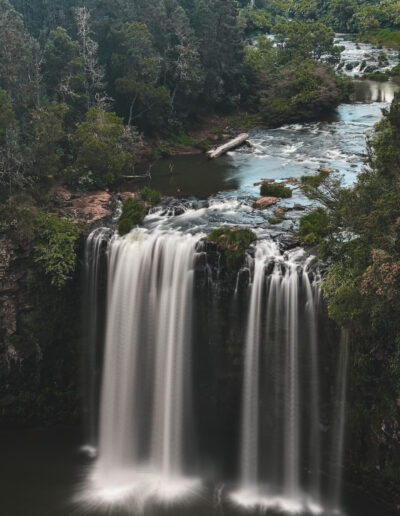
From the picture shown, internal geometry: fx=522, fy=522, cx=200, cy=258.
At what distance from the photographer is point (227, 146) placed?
38.9 m

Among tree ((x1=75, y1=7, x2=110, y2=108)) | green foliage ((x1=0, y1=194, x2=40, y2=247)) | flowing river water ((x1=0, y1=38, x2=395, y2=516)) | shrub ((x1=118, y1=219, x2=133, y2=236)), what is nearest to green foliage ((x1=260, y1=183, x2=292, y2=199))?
flowing river water ((x1=0, y1=38, x2=395, y2=516))

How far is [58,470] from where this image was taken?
62.7ft

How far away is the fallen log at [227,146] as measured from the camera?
37.7 meters

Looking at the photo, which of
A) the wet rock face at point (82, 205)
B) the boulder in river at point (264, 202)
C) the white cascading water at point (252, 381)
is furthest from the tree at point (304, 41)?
the white cascading water at point (252, 381)

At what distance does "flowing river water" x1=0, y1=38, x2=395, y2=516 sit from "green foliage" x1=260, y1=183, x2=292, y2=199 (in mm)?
3809

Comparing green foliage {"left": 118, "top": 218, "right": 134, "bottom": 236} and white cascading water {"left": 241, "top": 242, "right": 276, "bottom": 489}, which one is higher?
green foliage {"left": 118, "top": 218, "right": 134, "bottom": 236}

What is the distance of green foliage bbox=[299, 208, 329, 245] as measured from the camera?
2044 centimetres

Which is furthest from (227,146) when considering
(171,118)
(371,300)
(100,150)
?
(371,300)

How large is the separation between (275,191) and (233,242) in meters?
8.49

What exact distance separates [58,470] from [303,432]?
9000 mm

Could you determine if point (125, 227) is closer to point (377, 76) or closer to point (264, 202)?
point (264, 202)

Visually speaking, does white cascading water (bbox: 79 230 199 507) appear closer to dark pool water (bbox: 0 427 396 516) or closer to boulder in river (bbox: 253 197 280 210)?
dark pool water (bbox: 0 427 396 516)

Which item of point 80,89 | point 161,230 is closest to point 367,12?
point 80,89

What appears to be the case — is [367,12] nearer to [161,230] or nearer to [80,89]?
[80,89]
